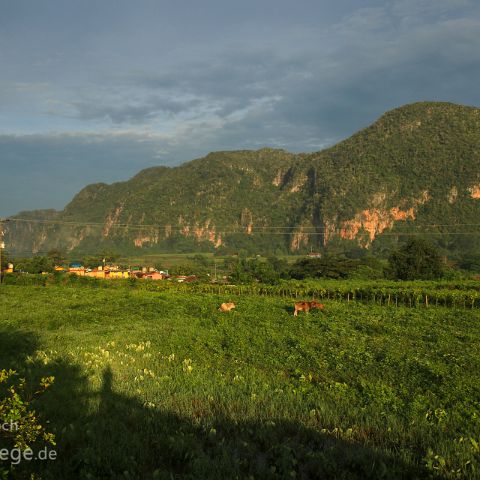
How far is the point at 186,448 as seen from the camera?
5.14m

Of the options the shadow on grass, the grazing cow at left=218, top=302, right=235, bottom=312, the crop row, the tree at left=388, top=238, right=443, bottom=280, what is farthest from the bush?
the tree at left=388, top=238, right=443, bottom=280

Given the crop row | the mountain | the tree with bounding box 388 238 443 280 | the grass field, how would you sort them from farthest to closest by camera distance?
the mountain, the tree with bounding box 388 238 443 280, the crop row, the grass field

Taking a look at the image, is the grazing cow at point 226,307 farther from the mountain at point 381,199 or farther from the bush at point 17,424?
the mountain at point 381,199

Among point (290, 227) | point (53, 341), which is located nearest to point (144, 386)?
point (53, 341)

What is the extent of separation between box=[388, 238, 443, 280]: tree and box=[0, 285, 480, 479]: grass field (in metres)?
44.1

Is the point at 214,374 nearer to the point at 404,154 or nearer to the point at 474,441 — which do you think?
the point at 474,441

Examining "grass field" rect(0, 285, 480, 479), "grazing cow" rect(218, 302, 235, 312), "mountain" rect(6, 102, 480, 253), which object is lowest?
"grazing cow" rect(218, 302, 235, 312)

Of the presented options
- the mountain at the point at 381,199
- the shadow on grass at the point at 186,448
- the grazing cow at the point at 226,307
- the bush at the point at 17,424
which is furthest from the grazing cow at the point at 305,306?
the mountain at the point at 381,199

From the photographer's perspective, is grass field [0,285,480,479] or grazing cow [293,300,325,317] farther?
grazing cow [293,300,325,317]

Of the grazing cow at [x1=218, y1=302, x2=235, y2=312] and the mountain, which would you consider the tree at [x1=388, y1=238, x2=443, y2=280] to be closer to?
the grazing cow at [x1=218, y1=302, x2=235, y2=312]

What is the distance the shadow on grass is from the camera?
461 cm

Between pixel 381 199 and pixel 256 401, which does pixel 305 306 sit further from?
pixel 381 199

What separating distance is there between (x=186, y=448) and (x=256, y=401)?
6.47 feet

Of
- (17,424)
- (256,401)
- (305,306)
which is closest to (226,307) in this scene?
(305,306)
